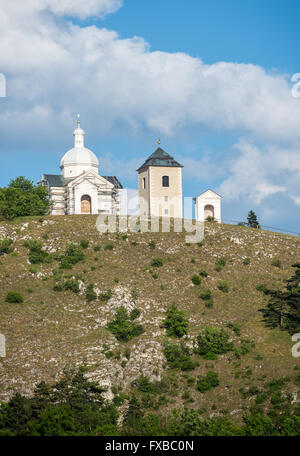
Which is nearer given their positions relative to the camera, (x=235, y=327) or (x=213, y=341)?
(x=213, y=341)

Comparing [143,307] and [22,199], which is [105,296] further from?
[22,199]

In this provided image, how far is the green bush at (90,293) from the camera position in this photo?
65.4 meters

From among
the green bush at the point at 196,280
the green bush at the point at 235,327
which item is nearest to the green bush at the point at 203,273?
the green bush at the point at 196,280

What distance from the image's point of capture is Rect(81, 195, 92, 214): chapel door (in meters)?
98.5

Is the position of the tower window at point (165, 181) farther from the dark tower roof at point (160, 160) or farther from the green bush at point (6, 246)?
the green bush at point (6, 246)

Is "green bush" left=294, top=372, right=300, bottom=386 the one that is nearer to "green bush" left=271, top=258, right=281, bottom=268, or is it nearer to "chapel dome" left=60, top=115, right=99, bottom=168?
"green bush" left=271, top=258, right=281, bottom=268

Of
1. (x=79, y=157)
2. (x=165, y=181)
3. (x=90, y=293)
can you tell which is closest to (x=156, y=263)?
(x=90, y=293)

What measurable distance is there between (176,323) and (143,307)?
16.5ft

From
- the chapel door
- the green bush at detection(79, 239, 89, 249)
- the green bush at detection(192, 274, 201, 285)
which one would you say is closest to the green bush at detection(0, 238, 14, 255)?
the green bush at detection(79, 239, 89, 249)

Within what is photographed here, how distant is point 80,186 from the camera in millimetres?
97250

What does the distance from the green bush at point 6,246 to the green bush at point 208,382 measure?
31235 mm

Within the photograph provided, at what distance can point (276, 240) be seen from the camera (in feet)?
267
